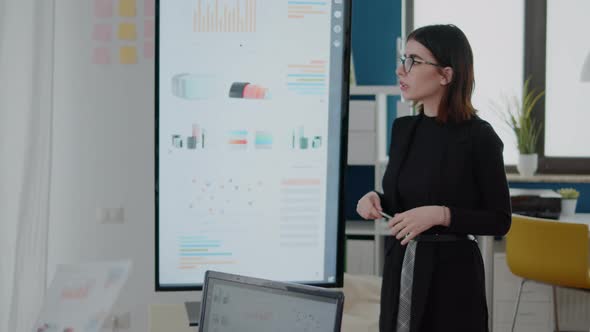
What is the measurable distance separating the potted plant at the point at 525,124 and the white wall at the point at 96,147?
2265 mm

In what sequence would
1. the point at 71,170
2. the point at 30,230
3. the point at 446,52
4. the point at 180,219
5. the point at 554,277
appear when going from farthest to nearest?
the point at 554,277 < the point at 71,170 < the point at 30,230 < the point at 180,219 < the point at 446,52

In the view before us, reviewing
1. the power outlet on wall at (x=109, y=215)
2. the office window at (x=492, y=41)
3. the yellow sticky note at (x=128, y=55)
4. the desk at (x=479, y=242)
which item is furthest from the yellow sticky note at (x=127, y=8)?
the office window at (x=492, y=41)

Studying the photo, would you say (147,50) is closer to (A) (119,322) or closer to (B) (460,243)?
(A) (119,322)

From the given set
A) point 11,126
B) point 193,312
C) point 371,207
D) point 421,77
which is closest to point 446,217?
point 371,207

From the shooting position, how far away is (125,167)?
309 centimetres

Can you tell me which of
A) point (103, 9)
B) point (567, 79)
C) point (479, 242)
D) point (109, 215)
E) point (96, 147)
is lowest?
point (479, 242)

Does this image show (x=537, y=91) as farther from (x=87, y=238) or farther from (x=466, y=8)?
(x=87, y=238)

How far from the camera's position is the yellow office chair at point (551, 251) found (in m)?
3.19

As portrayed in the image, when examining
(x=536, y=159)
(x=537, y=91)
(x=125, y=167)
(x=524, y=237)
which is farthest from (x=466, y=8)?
(x=125, y=167)

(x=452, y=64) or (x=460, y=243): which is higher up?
(x=452, y=64)

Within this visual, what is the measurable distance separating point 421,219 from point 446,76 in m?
0.35

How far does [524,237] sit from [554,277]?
222 millimetres

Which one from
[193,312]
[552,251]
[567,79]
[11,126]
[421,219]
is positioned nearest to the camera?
[421,219]

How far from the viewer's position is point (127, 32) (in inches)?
122
